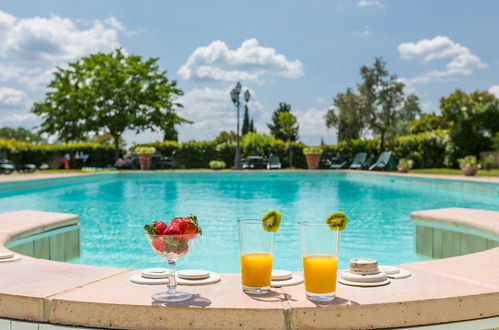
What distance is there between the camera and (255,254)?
2.28 meters

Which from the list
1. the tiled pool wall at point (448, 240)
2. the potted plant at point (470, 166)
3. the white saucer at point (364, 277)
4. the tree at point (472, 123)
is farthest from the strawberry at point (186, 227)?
the tree at point (472, 123)

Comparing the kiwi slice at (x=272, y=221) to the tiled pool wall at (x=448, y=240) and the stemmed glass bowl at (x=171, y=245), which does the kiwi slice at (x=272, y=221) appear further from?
the tiled pool wall at (x=448, y=240)

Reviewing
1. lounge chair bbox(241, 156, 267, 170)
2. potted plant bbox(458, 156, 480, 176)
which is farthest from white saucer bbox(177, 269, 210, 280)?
lounge chair bbox(241, 156, 267, 170)

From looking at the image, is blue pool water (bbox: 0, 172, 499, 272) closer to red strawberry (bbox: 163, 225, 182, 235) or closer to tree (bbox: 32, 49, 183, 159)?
red strawberry (bbox: 163, 225, 182, 235)

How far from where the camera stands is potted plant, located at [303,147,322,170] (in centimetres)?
2520

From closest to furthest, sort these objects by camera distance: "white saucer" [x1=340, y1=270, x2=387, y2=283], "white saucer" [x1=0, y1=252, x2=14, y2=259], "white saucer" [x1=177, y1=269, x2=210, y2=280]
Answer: "white saucer" [x1=340, y1=270, x2=387, y2=283] < "white saucer" [x1=177, y1=269, x2=210, y2=280] < "white saucer" [x1=0, y1=252, x2=14, y2=259]

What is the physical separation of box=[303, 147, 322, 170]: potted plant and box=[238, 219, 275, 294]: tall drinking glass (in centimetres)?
2305

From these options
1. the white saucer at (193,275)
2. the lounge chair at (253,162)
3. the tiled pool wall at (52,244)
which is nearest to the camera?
the white saucer at (193,275)

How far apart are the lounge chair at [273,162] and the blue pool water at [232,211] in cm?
654

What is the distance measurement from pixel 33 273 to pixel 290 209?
294 inches

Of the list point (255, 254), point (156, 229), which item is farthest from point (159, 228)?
point (255, 254)

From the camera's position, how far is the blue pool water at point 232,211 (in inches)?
236

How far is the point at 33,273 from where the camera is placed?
2793 mm

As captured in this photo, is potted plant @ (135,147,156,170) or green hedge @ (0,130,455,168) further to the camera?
green hedge @ (0,130,455,168)
